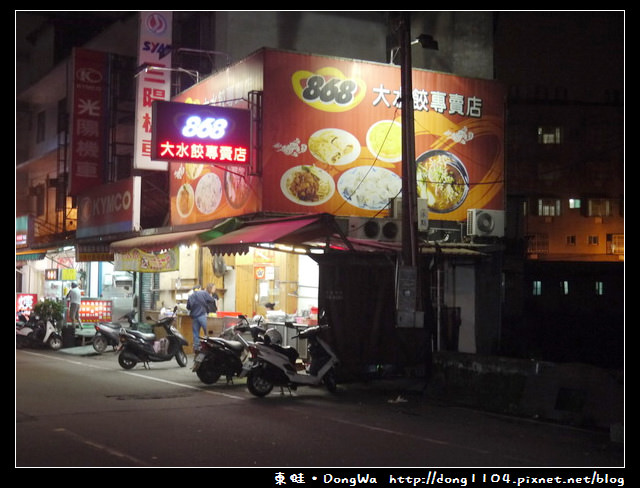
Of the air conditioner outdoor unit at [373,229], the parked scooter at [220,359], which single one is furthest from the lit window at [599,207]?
the parked scooter at [220,359]

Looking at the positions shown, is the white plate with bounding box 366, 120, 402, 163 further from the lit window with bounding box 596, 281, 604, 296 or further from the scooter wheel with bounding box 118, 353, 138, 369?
the lit window with bounding box 596, 281, 604, 296

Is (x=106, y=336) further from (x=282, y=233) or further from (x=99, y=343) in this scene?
(x=282, y=233)

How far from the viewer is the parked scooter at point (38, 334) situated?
924 inches

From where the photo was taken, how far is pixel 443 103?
65.0 feet

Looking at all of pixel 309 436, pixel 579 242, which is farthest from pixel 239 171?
pixel 579 242

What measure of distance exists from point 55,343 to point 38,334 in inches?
24.4

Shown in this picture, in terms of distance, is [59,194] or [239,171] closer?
[239,171]

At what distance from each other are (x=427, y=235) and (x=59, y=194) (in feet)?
64.1

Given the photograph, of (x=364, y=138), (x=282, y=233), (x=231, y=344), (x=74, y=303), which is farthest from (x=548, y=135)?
(x=231, y=344)

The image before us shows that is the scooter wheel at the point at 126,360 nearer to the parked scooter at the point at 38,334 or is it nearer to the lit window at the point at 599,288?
the parked scooter at the point at 38,334

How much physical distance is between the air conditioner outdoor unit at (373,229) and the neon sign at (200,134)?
2929 mm

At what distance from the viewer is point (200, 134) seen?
18.0 metres

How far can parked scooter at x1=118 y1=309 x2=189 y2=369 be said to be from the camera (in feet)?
59.3

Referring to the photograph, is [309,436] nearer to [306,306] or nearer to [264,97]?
[264,97]
